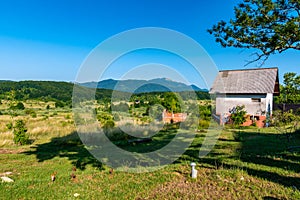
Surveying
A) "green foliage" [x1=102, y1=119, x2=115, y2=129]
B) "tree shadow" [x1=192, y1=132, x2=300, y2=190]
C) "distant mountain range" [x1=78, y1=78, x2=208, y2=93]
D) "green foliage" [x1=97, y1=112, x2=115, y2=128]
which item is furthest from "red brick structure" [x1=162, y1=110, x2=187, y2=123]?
"tree shadow" [x1=192, y1=132, x2=300, y2=190]

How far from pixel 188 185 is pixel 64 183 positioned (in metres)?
2.83

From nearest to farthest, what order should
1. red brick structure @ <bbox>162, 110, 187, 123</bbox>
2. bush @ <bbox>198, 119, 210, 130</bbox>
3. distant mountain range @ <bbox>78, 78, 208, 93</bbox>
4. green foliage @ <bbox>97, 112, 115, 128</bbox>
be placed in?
distant mountain range @ <bbox>78, 78, 208, 93</bbox>
green foliage @ <bbox>97, 112, 115, 128</bbox>
bush @ <bbox>198, 119, 210, 130</bbox>
red brick structure @ <bbox>162, 110, 187, 123</bbox>

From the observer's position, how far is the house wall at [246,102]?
20984 millimetres

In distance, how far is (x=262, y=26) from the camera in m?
5.10

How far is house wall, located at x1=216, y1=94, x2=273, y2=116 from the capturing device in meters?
21.0

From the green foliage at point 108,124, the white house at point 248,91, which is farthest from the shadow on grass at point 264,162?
the white house at point 248,91

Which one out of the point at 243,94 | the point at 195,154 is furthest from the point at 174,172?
the point at 243,94

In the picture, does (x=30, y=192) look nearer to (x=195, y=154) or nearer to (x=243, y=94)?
(x=195, y=154)

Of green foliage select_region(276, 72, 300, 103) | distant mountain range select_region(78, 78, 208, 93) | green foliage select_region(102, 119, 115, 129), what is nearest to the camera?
distant mountain range select_region(78, 78, 208, 93)

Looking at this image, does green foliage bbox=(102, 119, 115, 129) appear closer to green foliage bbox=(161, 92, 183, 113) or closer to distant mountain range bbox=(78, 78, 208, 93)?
distant mountain range bbox=(78, 78, 208, 93)

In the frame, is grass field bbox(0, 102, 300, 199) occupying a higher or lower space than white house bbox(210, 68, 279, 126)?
lower

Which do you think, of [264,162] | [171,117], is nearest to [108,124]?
[171,117]

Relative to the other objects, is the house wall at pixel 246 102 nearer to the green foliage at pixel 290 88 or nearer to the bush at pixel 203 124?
the bush at pixel 203 124

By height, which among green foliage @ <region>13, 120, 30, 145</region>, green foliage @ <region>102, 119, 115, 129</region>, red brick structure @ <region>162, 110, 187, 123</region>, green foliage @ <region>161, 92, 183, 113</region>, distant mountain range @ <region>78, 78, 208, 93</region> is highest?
distant mountain range @ <region>78, 78, 208, 93</region>
